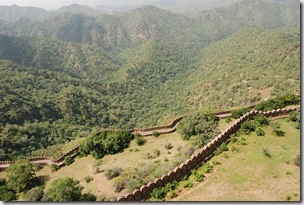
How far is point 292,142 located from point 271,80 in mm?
54431

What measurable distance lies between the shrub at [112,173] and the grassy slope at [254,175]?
707 centimetres

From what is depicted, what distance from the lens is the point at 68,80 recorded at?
105m

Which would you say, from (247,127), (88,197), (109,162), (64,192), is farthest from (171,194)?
(109,162)

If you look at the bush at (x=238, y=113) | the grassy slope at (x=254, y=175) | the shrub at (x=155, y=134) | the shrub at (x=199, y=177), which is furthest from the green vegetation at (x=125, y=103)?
the shrub at (x=155, y=134)

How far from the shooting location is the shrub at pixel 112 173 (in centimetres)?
2388

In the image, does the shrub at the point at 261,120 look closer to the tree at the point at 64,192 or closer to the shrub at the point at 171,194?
the shrub at the point at 171,194

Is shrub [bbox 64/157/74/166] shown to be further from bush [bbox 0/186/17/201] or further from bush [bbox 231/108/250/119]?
bush [bbox 231/108/250/119]

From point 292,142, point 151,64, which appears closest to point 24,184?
point 292,142

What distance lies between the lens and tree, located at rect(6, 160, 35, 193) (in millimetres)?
24844

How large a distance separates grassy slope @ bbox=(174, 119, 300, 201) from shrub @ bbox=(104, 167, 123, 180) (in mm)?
7075

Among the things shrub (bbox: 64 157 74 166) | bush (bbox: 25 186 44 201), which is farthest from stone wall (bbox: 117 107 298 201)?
shrub (bbox: 64 157 74 166)

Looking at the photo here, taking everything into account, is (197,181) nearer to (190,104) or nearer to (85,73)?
(190,104)

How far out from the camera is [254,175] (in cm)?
1880

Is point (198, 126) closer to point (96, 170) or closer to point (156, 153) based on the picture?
point (156, 153)
